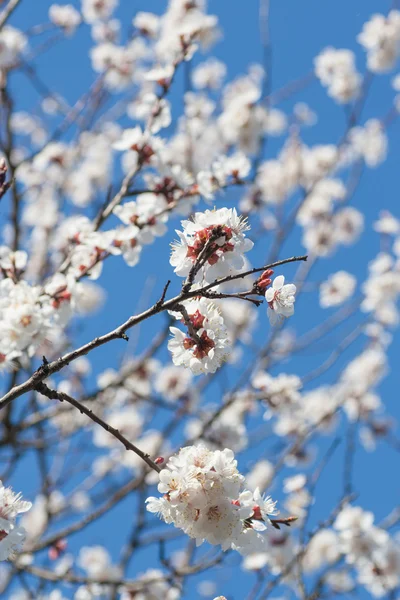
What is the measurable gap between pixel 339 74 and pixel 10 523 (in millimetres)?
6212

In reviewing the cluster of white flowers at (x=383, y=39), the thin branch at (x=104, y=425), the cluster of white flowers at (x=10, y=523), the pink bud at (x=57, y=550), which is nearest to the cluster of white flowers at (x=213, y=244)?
the thin branch at (x=104, y=425)

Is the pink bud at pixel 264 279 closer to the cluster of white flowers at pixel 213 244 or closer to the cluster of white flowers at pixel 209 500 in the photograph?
the cluster of white flowers at pixel 213 244

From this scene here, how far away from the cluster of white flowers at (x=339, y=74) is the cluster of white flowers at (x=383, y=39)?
0.44 meters

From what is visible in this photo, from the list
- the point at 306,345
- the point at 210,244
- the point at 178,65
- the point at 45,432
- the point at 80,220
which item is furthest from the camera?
the point at 306,345

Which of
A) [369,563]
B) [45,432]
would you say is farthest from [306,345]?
[45,432]

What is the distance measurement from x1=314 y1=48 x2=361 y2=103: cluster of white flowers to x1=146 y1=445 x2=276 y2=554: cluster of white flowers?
583cm

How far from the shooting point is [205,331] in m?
1.67

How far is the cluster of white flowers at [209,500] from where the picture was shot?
1631mm

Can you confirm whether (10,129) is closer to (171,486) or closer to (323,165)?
(171,486)

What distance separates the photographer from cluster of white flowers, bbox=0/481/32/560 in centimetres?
163

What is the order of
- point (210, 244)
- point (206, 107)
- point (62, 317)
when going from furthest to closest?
point (206, 107) < point (62, 317) < point (210, 244)

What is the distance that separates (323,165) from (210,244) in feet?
19.0

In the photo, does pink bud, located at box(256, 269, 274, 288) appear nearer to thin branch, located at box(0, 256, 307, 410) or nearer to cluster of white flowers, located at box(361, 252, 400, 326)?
thin branch, located at box(0, 256, 307, 410)

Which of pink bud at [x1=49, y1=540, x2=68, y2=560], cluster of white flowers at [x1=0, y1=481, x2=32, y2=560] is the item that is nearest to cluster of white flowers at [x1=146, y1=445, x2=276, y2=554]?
cluster of white flowers at [x1=0, y1=481, x2=32, y2=560]
